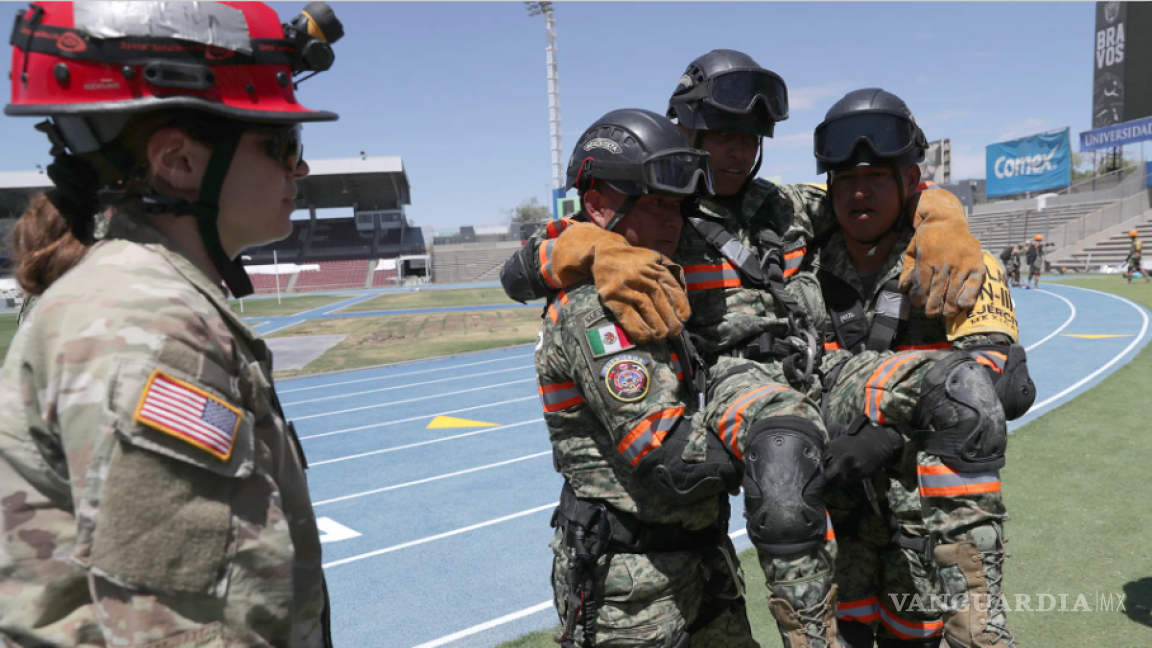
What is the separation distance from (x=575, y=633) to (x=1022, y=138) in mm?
48273

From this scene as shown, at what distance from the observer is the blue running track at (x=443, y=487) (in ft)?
16.3

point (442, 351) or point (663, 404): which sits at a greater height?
point (663, 404)

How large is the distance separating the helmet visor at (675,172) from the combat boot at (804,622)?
125cm

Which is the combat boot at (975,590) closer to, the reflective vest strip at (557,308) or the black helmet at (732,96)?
the reflective vest strip at (557,308)

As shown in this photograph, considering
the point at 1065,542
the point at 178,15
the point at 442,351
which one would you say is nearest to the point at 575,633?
the point at 178,15

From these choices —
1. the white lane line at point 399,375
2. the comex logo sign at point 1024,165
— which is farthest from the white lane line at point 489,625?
the comex logo sign at point 1024,165

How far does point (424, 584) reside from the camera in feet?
17.6

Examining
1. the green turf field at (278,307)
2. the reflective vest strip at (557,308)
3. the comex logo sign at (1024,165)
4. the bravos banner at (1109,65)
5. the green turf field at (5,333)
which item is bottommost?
the green turf field at (278,307)

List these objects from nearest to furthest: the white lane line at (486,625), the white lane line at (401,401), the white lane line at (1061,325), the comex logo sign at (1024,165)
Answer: the white lane line at (486,625), the white lane line at (401,401), the white lane line at (1061,325), the comex logo sign at (1024,165)

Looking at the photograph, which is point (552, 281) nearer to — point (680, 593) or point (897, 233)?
point (680, 593)

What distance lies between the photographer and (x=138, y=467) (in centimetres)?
108

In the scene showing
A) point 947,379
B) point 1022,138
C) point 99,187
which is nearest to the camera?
point 99,187

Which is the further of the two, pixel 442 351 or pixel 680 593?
pixel 442 351

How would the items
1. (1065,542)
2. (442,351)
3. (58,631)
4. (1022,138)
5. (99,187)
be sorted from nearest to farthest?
1. (58,631)
2. (99,187)
3. (1065,542)
4. (442,351)
5. (1022,138)
